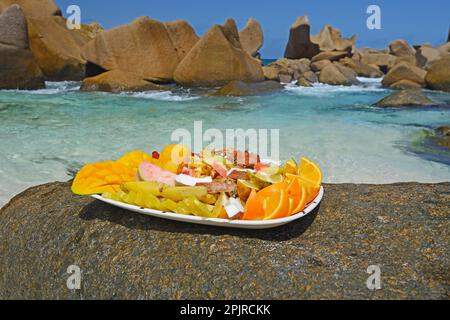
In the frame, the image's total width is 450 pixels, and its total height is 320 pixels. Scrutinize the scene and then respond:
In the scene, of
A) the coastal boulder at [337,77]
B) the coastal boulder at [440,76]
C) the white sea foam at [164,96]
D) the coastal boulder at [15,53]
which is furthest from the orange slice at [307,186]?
the coastal boulder at [337,77]

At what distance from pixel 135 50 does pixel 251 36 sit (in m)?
18.1

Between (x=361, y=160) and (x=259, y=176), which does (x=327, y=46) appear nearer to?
(x=361, y=160)

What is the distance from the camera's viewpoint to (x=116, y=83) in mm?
16938

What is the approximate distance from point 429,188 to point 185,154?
1659mm

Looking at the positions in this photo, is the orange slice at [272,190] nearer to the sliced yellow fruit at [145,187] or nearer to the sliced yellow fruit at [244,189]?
the sliced yellow fruit at [244,189]

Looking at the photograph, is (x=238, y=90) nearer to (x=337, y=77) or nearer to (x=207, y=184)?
(x=337, y=77)

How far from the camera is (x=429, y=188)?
286 cm

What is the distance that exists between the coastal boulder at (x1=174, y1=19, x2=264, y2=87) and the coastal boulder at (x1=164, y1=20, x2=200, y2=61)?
1.60 metres

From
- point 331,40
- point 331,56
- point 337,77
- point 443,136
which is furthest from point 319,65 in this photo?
point 443,136

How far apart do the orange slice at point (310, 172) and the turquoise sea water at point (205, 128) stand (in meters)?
3.38

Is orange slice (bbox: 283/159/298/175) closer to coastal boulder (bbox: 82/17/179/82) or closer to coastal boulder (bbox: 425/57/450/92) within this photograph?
coastal boulder (bbox: 82/17/179/82)

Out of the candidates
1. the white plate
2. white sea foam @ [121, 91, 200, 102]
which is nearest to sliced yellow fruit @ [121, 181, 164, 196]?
the white plate

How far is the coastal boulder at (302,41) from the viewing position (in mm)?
34906

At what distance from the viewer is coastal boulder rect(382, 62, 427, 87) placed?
852 inches
